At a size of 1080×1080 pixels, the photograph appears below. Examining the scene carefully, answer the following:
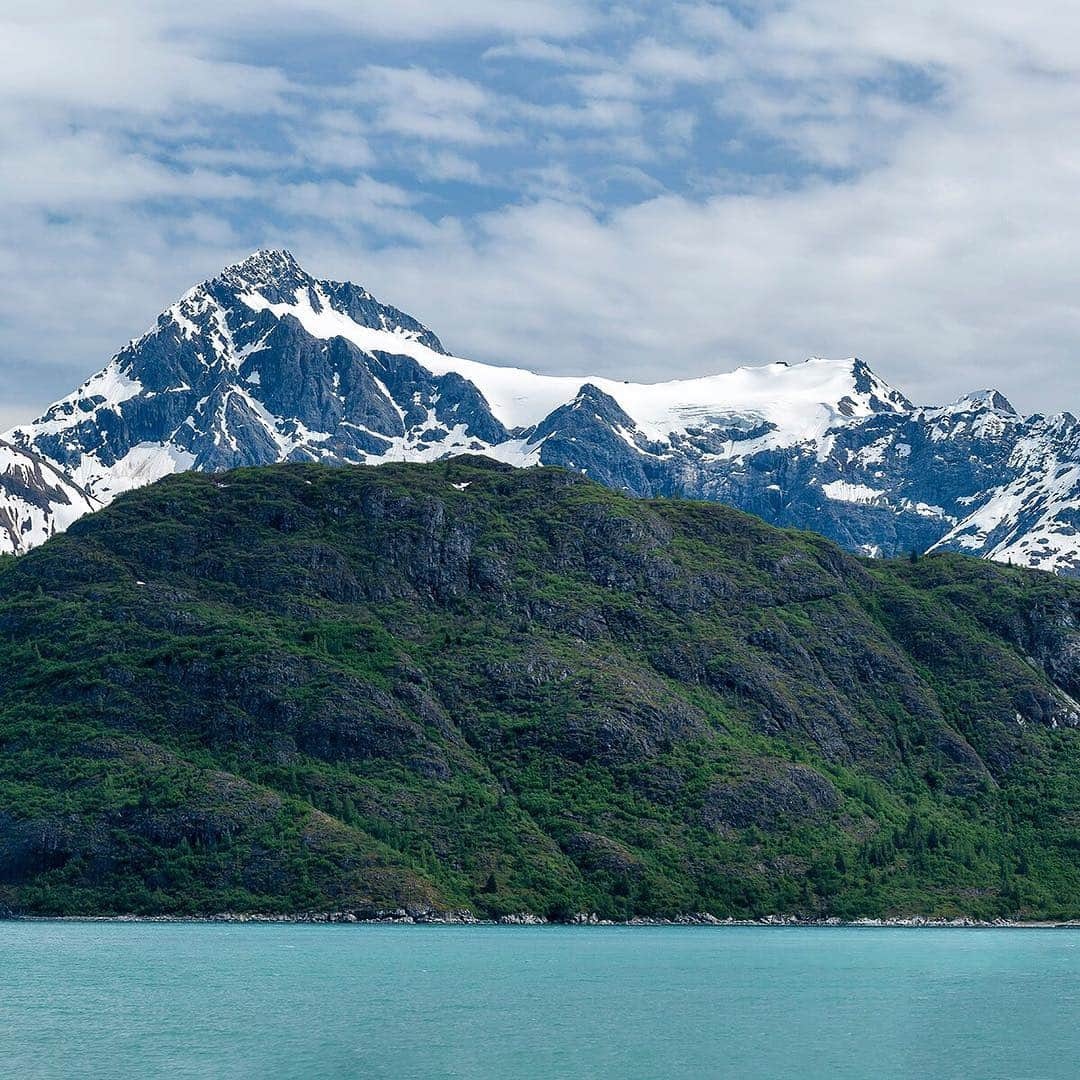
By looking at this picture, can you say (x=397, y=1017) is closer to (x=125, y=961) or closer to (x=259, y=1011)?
(x=259, y=1011)

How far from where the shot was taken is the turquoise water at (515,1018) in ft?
375

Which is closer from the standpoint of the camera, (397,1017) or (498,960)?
(397,1017)

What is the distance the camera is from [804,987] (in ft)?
549

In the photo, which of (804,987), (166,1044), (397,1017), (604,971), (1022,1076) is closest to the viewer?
(1022,1076)

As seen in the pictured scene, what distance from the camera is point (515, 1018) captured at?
136625mm

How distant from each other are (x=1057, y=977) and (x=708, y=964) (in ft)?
125

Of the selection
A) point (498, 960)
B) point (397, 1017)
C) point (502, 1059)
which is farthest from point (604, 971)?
point (502, 1059)

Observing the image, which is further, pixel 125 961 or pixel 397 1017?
pixel 125 961

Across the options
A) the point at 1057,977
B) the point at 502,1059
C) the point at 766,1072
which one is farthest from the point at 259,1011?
the point at 1057,977

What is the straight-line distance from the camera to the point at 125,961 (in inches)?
7195

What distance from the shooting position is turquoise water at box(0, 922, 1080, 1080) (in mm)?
114188

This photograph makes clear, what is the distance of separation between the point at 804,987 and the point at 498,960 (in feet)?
131

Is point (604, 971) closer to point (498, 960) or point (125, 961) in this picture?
point (498, 960)

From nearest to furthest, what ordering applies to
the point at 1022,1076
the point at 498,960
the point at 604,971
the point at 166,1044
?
1. the point at 1022,1076
2. the point at 166,1044
3. the point at 604,971
4. the point at 498,960
